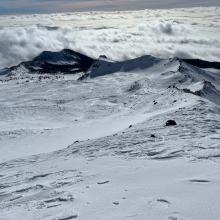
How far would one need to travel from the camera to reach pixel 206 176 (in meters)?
19.2

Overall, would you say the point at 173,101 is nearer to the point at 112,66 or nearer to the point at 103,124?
the point at 103,124

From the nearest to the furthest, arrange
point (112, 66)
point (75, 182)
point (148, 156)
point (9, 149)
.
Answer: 1. point (75, 182)
2. point (148, 156)
3. point (9, 149)
4. point (112, 66)

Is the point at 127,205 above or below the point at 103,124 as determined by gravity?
above

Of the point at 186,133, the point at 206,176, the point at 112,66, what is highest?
the point at 206,176

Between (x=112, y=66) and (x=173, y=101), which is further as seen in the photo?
(x=112, y=66)

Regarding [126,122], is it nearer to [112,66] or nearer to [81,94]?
[81,94]

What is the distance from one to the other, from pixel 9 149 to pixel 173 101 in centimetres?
3018

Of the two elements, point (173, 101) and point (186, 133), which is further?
point (173, 101)

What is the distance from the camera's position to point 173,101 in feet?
227

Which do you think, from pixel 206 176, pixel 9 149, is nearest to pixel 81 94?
pixel 9 149

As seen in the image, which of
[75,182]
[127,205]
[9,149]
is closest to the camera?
[127,205]

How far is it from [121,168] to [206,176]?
5558 mm

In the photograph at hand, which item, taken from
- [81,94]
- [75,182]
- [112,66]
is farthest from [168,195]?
[112,66]

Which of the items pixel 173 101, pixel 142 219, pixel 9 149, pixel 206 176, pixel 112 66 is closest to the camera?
pixel 142 219
